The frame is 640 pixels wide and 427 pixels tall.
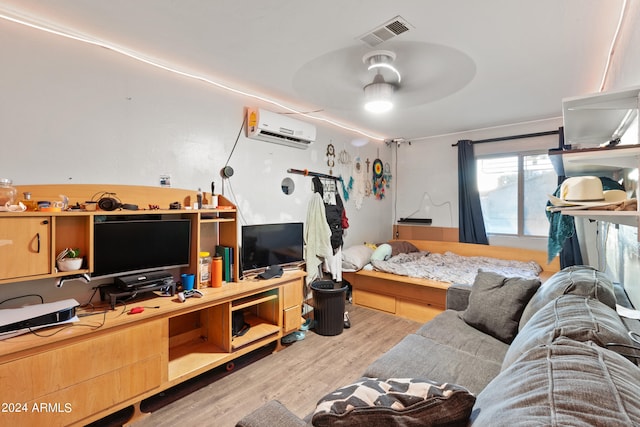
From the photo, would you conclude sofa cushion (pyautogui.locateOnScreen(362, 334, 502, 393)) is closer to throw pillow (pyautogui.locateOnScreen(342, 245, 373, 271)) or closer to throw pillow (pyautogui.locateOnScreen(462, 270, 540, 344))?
throw pillow (pyautogui.locateOnScreen(462, 270, 540, 344))

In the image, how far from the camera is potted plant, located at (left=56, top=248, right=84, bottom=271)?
1.76 metres

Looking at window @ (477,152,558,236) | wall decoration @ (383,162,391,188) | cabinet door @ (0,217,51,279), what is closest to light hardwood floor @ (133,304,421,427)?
cabinet door @ (0,217,51,279)

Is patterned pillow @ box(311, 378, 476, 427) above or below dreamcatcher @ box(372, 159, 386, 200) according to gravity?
below

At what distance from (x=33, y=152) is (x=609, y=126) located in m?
3.51

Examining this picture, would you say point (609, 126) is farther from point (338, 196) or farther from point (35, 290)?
point (35, 290)

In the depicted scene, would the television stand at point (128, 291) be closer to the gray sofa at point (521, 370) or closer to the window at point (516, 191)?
the gray sofa at point (521, 370)

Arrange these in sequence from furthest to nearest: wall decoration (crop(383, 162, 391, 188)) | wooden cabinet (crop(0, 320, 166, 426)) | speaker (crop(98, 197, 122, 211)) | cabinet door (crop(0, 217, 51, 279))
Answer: wall decoration (crop(383, 162, 391, 188))
speaker (crop(98, 197, 122, 211))
cabinet door (crop(0, 217, 51, 279))
wooden cabinet (crop(0, 320, 166, 426))

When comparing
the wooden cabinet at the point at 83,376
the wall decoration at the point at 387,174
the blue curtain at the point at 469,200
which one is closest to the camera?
the wooden cabinet at the point at 83,376

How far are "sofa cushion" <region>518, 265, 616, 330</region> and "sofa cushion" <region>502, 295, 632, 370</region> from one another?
0.34 ft

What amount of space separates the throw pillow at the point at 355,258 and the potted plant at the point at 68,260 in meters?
2.84

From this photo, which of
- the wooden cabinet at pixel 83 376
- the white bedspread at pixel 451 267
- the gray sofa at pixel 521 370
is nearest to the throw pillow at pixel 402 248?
the white bedspread at pixel 451 267

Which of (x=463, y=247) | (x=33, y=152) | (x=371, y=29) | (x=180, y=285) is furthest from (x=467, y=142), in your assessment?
(x=33, y=152)

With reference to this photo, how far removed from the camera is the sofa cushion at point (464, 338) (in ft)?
6.16

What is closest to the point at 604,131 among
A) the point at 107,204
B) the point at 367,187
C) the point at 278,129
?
the point at 278,129
